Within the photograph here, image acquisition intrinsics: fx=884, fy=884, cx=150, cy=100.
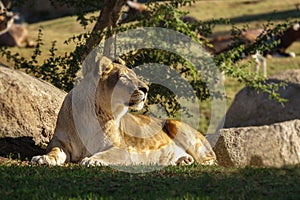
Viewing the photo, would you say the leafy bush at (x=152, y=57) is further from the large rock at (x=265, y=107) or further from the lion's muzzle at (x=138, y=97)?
the lion's muzzle at (x=138, y=97)

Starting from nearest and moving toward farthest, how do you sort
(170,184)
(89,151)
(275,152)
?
(170,184), (89,151), (275,152)

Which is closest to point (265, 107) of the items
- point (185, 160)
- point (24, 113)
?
point (185, 160)

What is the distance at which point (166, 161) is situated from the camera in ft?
39.4

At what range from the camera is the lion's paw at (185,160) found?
1192 centimetres

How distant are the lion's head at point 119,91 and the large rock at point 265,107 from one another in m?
8.73

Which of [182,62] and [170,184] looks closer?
[170,184]

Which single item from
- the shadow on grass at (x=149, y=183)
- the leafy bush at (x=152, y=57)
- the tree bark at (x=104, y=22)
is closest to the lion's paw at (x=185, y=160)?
the shadow on grass at (x=149, y=183)

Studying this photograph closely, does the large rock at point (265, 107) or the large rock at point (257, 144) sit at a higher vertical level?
the large rock at point (257, 144)

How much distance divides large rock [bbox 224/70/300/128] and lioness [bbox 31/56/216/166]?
312 inches

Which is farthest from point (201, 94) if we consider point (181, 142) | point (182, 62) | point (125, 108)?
point (125, 108)

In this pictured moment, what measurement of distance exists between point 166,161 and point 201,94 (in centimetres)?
465

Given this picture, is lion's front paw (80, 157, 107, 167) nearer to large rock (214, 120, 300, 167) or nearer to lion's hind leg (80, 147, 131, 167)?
lion's hind leg (80, 147, 131, 167)

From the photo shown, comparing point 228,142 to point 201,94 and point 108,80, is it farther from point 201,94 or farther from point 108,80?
point 201,94

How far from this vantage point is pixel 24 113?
506 inches
